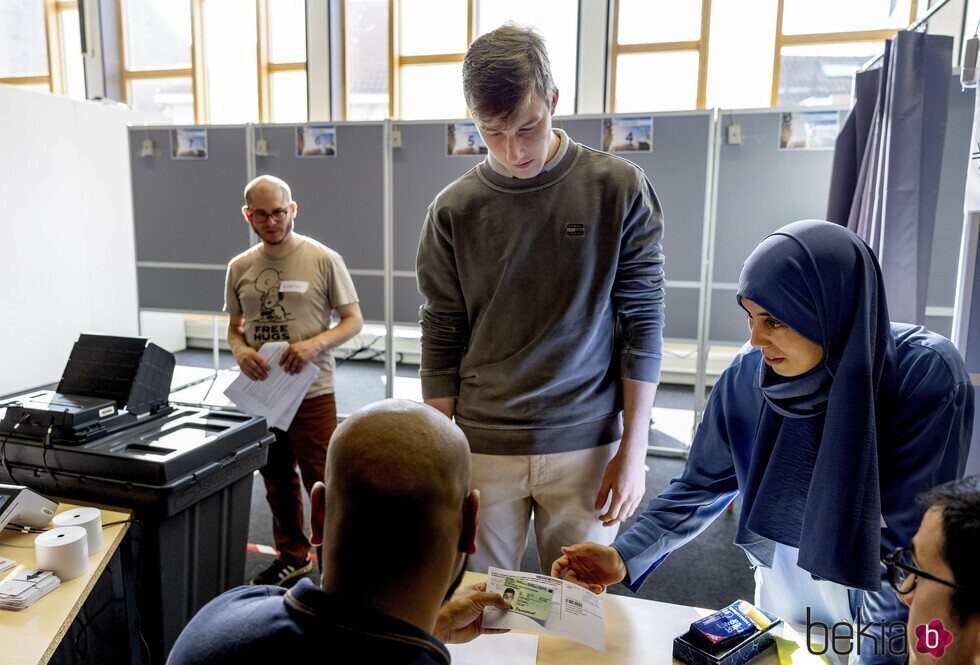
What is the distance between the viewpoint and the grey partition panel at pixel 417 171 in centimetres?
355

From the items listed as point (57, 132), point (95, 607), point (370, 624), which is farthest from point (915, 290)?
point (57, 132)

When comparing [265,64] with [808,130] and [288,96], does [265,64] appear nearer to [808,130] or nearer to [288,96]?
[288,96]

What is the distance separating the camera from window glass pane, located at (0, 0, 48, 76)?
21.3 feet

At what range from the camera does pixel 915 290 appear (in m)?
2.00

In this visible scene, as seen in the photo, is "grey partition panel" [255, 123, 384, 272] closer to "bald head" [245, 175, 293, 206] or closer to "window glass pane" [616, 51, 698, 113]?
"bald head" [245, 175, 293, 206]

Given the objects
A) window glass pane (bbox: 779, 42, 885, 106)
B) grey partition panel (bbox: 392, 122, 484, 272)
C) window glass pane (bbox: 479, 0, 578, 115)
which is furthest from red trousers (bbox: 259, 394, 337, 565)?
window glass pane (bbox: 779, 42, 885, 106)

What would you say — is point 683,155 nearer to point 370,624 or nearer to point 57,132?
point 370,624

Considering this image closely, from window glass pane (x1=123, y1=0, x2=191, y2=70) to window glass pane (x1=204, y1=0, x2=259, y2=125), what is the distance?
246 mm

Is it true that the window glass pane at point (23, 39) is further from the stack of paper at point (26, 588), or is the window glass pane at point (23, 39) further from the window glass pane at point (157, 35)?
the stack of paper at point (26, 588)

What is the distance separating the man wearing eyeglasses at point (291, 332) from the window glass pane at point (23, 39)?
6.06 m

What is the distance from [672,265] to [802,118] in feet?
3.08

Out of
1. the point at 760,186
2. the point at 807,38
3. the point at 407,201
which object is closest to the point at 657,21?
→ the point at 807,38

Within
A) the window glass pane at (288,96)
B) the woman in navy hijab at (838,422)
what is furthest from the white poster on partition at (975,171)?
the window glass pane at (288,96)

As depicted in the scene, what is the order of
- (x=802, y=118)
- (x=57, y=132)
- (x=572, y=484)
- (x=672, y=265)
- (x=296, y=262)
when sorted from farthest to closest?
(x=57, y=132), (x=672, y=265), (x=802, y=118), (x=296, y=262), (x=572, y=484)
